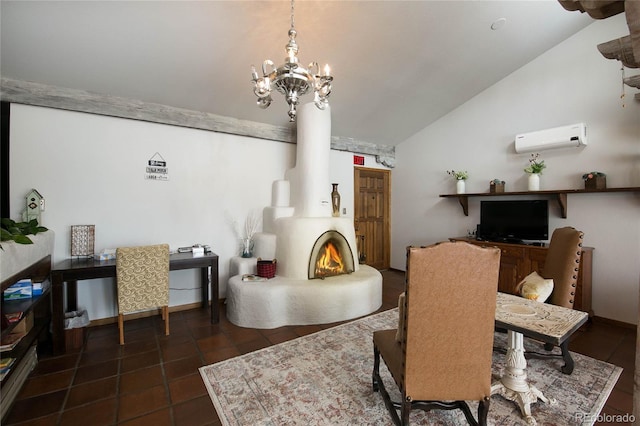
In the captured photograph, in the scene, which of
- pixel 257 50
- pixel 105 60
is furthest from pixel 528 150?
pixel 105 60

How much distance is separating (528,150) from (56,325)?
18.2 ft

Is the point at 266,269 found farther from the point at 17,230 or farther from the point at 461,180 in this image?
the point at 461,180

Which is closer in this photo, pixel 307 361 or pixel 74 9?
pixel 74 9

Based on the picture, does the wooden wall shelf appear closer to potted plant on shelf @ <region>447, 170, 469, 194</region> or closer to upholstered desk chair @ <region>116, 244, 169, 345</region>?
potted plant on shelf @ <region>447, 170, 469, 194</region>

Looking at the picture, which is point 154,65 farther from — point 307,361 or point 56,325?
point 307,361

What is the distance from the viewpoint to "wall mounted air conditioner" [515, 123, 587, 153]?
3.24 metres

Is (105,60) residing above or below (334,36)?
below

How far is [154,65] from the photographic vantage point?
2793mm

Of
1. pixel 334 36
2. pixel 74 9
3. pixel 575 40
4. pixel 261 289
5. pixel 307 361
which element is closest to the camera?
pixel 74 9

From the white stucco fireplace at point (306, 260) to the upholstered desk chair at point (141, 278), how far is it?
2.34ft

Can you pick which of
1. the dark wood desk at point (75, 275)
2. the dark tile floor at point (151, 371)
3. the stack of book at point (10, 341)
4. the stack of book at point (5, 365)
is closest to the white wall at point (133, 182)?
the dark wood desk at point (75, 275)

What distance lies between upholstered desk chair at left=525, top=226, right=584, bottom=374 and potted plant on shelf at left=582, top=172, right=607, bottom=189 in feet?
4.30

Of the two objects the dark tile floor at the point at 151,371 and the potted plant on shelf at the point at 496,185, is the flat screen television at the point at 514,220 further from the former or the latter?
the dark tile floor at the point at 151,371

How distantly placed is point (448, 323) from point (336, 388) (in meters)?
1.09
